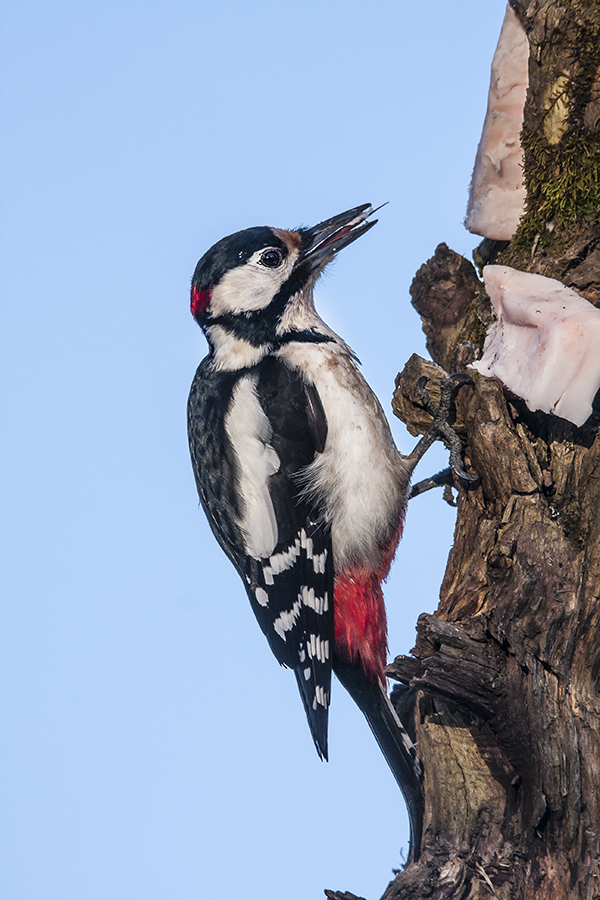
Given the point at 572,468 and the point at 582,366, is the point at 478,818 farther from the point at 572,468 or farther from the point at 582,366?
the point at 582,366

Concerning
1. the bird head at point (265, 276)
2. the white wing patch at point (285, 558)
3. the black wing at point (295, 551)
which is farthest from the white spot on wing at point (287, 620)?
the bird head at point (265, 276)

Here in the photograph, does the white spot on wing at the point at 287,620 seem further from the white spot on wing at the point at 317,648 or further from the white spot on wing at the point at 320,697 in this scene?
the white spot on wing at the point at 320,697

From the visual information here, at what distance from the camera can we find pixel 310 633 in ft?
8.79

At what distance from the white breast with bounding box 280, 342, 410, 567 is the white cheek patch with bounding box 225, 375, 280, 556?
6.3 inches

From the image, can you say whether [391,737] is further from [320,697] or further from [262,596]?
[262,596]

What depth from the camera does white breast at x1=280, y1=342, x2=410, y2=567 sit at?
2682 millimetres

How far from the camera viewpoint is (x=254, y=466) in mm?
2768

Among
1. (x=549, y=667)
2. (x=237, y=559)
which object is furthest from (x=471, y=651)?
(x=237, y=559)

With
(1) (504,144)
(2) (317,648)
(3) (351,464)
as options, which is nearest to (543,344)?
(3) (351,464)

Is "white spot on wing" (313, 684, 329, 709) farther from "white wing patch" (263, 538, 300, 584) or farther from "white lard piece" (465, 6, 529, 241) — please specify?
"white lard piece" (465, 6, 529, 241)

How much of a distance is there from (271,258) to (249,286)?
0.14 m

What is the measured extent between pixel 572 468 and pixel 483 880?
105 cm

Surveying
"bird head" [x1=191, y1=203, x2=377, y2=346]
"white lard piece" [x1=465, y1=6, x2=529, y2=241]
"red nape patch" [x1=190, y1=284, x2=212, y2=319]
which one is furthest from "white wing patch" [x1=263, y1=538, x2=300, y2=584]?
Result: "white lard piece" [x1=465, y1=6, x2=529, y2=241]

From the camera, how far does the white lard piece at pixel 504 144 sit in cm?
271
